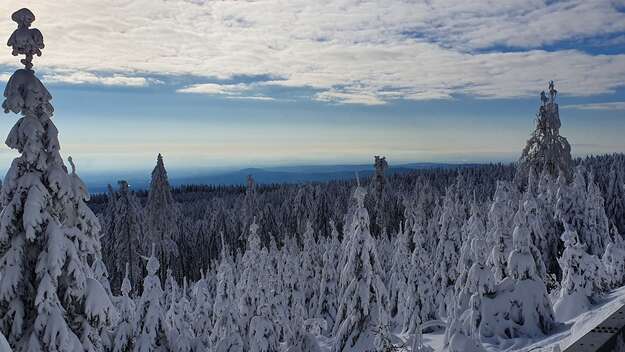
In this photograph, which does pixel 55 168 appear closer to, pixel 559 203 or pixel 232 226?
pixel 559 203

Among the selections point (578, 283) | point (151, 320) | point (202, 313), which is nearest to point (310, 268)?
point (202, 313)

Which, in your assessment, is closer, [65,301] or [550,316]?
[65,301]

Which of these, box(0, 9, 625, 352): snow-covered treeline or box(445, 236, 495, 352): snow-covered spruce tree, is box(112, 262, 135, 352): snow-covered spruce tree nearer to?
box(0, 9, 625, 352): snow-covered treeline

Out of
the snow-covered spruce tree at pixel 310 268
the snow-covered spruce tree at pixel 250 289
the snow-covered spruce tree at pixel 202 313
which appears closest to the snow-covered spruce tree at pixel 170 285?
the snow-covered spruce tree at pixel 202 313

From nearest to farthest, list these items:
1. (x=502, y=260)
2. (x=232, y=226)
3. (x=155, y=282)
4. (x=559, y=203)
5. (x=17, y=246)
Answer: (x=17, y=246)
(x=155, y=282)
(x=502, y=260)
(x=559, y=203)
(x=232, y=226)

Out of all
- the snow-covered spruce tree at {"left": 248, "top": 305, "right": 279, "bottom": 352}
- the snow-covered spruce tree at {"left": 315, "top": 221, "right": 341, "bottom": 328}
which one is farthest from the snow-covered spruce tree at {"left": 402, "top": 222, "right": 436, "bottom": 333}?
the snow-covered spruce tree at {"left": 248, "top": 305, "right": 279, "bottom": 352}

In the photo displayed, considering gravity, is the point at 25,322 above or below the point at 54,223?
below

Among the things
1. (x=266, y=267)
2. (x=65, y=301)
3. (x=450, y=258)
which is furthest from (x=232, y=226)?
(x=65, y=301)
